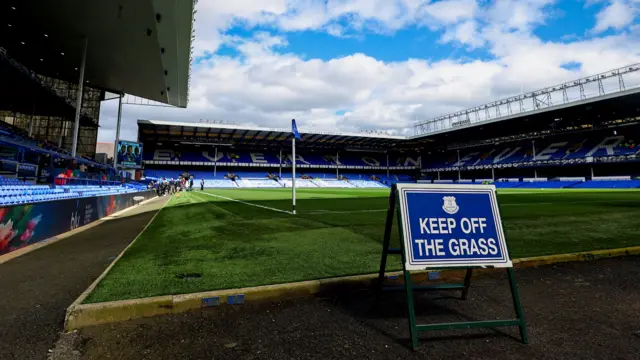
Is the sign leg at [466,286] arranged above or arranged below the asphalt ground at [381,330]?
above

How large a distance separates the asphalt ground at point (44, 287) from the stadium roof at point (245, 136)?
181 ft

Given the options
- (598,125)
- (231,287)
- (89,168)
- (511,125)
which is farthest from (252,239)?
(598,125)

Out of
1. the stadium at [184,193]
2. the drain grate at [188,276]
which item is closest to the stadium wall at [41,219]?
the stadium at [184,193]

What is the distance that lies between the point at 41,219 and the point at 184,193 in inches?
1196

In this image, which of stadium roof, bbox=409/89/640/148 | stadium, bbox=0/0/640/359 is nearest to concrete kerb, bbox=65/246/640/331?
stadium, bbox=0/0/640/359

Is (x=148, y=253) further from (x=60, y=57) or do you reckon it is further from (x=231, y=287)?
(x=60, y=57)

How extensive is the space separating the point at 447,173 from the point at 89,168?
75010 mm

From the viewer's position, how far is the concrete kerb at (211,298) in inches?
124

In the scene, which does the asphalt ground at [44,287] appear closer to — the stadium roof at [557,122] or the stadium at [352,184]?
the stadium at [352,184]

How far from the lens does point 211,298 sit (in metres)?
3.45

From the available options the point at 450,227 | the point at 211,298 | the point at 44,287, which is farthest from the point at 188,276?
the point at 450,227

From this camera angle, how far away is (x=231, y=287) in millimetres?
3736

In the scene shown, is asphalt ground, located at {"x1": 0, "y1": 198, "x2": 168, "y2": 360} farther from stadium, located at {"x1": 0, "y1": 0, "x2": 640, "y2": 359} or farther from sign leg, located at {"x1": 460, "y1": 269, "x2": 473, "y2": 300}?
sign leg, located at {"x1": 460, "y1": 269, "x2": 473, "y2": 300}

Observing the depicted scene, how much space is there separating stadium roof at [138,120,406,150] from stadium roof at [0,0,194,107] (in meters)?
22.1
